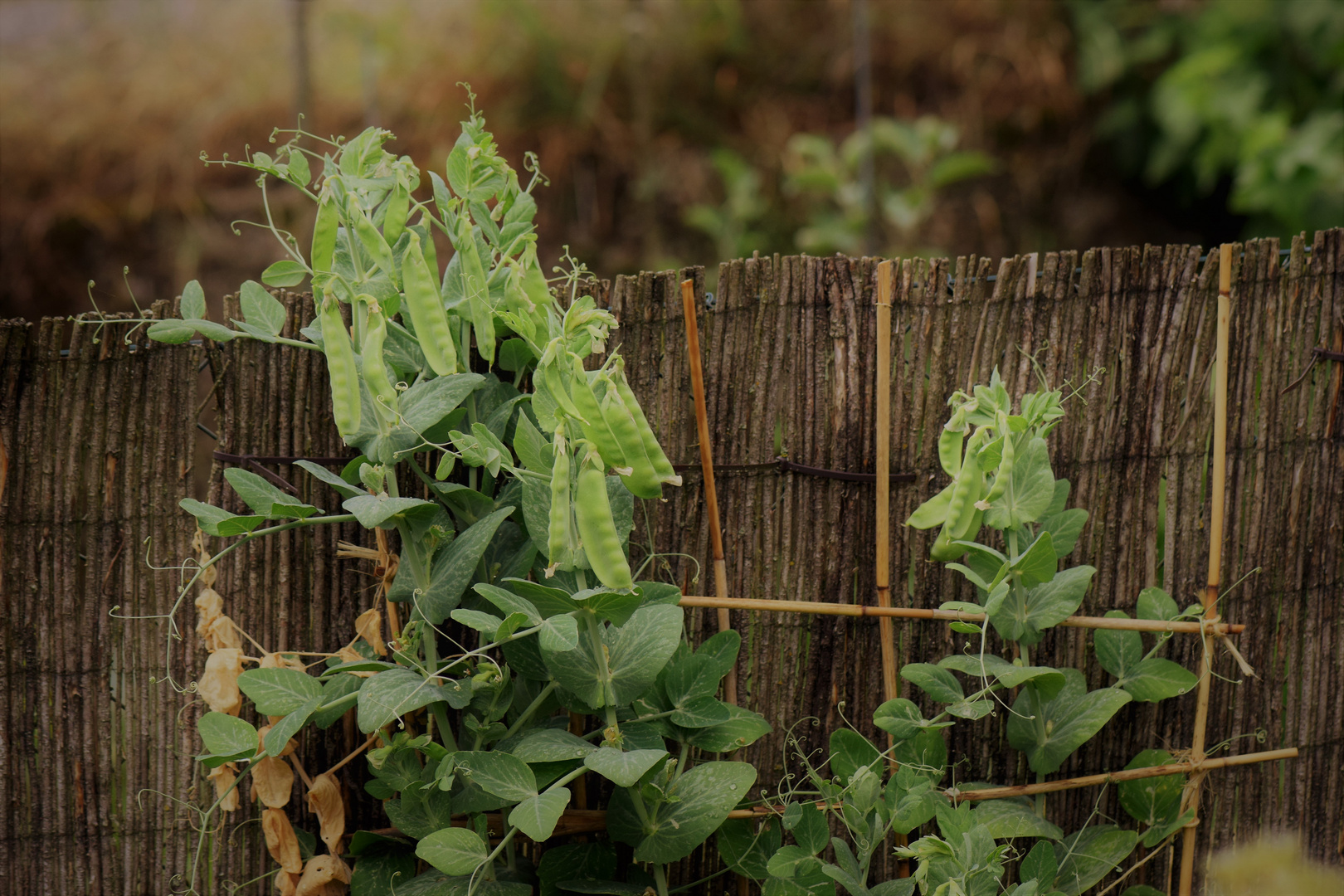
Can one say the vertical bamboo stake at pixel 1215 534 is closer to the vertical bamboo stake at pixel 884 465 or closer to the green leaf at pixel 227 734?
the vertical bamboo stake at pixel 884 465

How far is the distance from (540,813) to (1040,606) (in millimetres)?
826

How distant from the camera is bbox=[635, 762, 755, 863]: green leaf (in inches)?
53.9

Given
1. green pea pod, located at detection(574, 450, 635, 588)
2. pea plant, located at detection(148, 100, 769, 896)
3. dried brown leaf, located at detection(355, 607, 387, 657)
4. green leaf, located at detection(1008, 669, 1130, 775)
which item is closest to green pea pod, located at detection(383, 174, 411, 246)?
pea plant, located at detection(148, 100, 769, 896)

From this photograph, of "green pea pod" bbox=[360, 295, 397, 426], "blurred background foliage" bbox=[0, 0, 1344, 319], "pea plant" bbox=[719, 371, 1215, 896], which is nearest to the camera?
"green pea pod" bbox=[360, 295, 397, 426]

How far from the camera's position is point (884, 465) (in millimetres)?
1622

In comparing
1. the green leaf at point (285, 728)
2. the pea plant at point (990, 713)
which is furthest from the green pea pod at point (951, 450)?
the green leaf at point (285, 728)

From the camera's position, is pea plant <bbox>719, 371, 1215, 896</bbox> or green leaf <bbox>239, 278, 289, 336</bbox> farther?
green leaf <bbox>239, 278, 289, 336</bbox>

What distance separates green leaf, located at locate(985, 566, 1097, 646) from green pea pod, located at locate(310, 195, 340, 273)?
112 cm

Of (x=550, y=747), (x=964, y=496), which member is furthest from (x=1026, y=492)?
(x=550, y=747)

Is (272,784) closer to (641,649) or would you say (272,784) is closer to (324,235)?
(641,649)

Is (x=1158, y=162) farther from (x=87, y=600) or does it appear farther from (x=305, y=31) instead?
(x=87, y=600)

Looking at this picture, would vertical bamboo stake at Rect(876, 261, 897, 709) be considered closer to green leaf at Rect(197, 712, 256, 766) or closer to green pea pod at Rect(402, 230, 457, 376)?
green pea pod at Rect(402, 230, 457, 376)

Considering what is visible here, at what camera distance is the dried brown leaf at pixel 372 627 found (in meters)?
1.52

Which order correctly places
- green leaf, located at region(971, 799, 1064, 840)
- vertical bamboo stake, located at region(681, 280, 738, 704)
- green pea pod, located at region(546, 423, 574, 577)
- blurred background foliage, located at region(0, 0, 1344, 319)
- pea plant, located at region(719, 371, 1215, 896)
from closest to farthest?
green pea pod, located at region(546, 423, 574, 577) < pea plant, located at region(719, 371, 1215, 896) < green leaf, located at region(971, 799, 1064, 840) < vertical bamboo stake, located at region(681, 280, 738, 704) < blurred background foliage, located at region(0, 0, 1344, 319)
